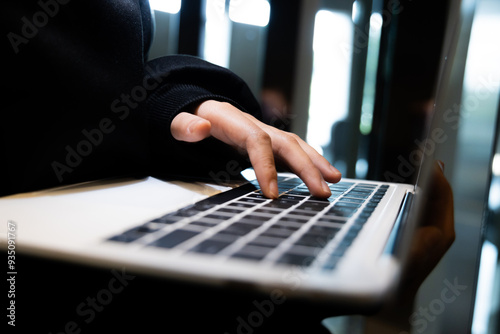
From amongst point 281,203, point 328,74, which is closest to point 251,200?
point 281,203

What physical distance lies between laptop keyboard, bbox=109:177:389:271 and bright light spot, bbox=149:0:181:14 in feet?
6.58

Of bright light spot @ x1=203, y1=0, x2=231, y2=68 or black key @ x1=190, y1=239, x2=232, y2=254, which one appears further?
bright light spot @ x1=203, y1=0, x2=231, y2=68

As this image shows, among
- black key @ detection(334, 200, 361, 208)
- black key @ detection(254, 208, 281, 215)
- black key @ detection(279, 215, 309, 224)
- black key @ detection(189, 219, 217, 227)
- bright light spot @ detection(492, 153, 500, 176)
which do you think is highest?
bright light spot @ detection(492, 153, 500, 176)

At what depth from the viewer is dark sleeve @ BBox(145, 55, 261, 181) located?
623mm

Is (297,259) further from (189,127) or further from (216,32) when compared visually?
(216,32)

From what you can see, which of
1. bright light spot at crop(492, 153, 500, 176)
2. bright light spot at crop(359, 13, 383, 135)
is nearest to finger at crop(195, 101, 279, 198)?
bright light spot at crop(492, 153, 500, 176)

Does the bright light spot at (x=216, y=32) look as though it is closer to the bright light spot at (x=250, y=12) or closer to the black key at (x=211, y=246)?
the bright light spot at (x=250, y=12)

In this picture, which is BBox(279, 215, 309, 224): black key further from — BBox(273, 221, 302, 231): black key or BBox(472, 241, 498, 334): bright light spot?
BBox(472, 241, 498, 334): bright light spot

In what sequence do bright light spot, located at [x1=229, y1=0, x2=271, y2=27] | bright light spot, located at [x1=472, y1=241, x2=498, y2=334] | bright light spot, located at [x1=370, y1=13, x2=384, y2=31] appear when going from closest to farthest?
1. bright light spot, located at [x1=472, y1=241, x2=498, y2=334]
2. bright light spot, located at [x1=370, y1=13, x2=384, y2=31]
3. bright light spot, located at [x1=229, y1=0, x2=271, y2=27]

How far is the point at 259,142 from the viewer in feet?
1.76

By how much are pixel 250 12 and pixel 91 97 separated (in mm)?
1778

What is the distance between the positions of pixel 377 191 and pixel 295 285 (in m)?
0.44

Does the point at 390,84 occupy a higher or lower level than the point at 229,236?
higher

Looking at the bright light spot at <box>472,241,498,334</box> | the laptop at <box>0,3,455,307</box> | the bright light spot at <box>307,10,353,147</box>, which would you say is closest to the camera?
the laptop at <box>0,3,455,307</box>
